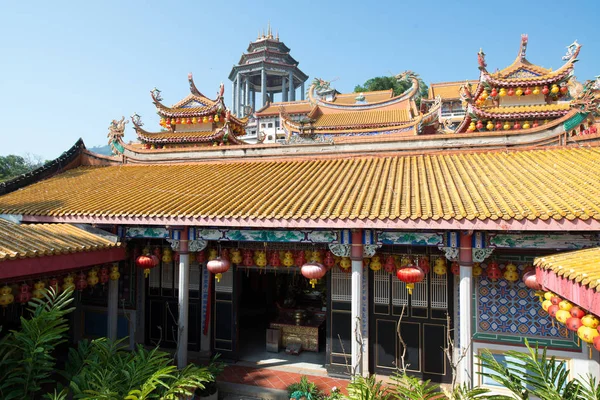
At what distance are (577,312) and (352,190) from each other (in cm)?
370

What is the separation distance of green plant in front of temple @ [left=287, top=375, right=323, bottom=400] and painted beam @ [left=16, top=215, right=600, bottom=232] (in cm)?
282

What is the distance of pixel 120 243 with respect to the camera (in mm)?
7051

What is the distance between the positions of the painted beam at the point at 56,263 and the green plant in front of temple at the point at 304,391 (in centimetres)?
418

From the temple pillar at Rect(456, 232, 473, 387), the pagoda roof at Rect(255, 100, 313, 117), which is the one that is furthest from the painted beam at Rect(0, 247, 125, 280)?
the pagoda roof at Rect(255, 100, 313, 117)

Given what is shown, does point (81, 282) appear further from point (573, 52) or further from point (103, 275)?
point (573, 52)

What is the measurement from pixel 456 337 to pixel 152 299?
6601 mm

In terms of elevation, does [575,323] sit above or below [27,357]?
above

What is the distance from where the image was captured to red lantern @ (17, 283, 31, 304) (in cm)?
536

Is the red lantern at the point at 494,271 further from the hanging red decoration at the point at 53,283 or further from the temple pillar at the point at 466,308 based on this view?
the hanging red decoration at the point at 53,283

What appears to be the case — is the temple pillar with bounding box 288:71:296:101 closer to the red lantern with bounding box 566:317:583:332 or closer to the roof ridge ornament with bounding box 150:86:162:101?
the roof ridge ornament with bounding box 150:86:162:101

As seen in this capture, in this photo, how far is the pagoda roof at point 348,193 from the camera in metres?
5.05

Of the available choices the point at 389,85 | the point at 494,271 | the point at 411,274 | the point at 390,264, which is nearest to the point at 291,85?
the point at 389,85

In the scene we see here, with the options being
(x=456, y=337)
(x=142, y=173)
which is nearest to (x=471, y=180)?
(x=456, y=337)

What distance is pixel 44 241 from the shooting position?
19.0 ft
